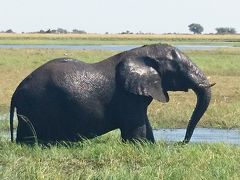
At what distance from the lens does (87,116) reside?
10219 mm

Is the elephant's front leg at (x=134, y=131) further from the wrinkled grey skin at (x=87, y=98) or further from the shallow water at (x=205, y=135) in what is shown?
the shallow water at (x=205, y=135)

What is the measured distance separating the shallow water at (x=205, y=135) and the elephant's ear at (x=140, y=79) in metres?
1.80

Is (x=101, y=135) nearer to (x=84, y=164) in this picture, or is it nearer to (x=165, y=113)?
(x=84, y=164)

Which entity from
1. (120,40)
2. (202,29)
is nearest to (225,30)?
(202,29)

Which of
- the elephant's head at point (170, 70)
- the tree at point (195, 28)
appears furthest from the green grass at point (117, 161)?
the tree at point (195, 28)

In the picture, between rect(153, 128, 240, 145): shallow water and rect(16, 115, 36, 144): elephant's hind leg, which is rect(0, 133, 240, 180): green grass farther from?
rect(153, 128, 240, 145): shallow water

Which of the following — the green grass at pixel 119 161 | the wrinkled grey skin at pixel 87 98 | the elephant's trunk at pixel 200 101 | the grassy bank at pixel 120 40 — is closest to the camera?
the green grass at pixel 119 161

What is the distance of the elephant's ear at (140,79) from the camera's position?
33.5ft

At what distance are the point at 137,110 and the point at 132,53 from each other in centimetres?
86

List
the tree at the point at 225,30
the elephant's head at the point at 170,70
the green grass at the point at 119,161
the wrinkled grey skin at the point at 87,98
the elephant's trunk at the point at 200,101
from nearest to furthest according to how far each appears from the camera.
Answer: the green grass at the point at 119,161, the wrinkled grey skin at the point at 87,98, the elephant's head at the point at 170,70, the elephant's trunk at the point at 200,101, the tree at the point at 225,30

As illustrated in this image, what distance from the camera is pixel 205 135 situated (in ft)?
42.9

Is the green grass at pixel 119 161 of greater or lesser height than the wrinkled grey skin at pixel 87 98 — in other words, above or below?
below

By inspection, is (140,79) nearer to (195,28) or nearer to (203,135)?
(203,135)

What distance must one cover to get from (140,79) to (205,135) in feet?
10.4
